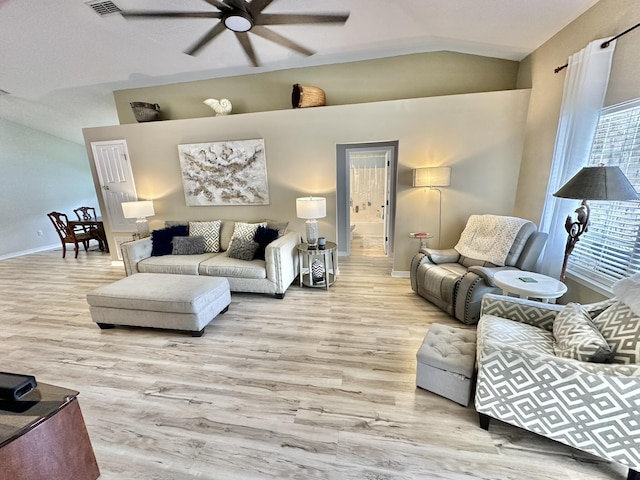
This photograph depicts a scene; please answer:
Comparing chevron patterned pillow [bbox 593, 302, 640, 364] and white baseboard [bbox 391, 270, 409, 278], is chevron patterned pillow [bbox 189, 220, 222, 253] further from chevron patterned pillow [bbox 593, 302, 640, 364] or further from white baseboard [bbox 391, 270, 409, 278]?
chevron patterned pillow [bbox 593, 302, 640, 364]

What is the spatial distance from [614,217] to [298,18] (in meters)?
2.99

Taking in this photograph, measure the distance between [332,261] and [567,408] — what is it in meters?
2.68

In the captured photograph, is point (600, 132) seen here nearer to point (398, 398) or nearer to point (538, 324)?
point (538, 324)

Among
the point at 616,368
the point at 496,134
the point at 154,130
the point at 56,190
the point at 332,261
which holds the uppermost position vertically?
the point at 154,130

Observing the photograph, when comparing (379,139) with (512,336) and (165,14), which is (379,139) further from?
(512,336)

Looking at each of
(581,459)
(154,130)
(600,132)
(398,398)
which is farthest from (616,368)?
(154,130)

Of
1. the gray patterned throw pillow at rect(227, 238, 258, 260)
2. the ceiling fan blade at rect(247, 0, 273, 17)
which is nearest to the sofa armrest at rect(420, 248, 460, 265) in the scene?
the gray patterned throw pillow at rect(227, 238, 258, 260)

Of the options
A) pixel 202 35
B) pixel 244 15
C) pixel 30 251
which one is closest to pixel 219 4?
pixel 244 15

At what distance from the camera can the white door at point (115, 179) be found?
4371 millimetres

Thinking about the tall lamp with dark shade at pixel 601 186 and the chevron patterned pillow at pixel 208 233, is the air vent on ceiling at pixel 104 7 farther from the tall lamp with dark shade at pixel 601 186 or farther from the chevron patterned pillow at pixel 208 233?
the tall lamp with dark shade at pixel 601 186

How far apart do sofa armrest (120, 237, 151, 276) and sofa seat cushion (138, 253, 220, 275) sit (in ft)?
0.28

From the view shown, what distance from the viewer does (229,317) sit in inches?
110

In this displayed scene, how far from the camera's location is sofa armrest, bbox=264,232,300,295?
304 cm

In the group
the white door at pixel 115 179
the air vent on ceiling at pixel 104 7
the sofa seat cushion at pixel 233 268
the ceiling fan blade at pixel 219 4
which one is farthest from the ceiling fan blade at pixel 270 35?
the white door at pixel 115 179
